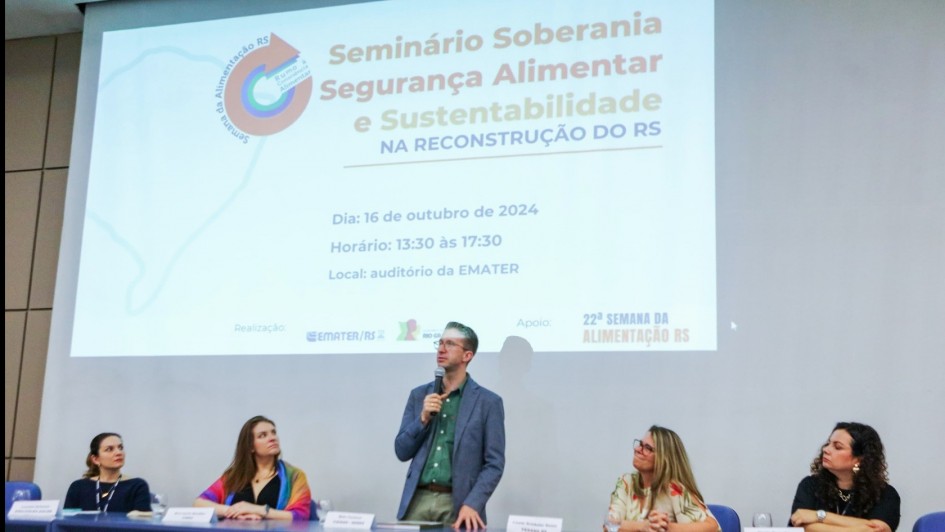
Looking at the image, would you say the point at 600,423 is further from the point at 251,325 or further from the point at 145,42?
the point at 145,42

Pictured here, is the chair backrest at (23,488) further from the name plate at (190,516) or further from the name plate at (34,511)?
the name plate at (190,516)

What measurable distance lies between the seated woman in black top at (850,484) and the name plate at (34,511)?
8.25ft

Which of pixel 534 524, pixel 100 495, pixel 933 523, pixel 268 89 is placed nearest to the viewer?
pixel 534 524

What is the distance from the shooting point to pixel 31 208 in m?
5.61

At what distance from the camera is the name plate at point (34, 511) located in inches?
128

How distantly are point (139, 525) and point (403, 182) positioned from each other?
2143mm

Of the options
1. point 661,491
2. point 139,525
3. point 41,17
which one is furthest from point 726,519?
point 41,17

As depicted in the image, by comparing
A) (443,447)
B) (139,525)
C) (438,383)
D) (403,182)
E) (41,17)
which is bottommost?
(139,525)

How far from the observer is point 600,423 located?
4246mm

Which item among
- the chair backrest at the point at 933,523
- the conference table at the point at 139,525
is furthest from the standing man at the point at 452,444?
the chair backrest at the point at 933,523

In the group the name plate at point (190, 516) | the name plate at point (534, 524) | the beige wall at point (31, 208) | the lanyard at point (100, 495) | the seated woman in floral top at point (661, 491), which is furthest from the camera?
the beige wall at point (31, 208)

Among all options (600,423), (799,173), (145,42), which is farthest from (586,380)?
(145,42)

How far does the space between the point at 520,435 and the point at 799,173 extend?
66.5 inches

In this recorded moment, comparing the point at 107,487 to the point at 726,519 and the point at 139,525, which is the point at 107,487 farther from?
the point at 726,519
